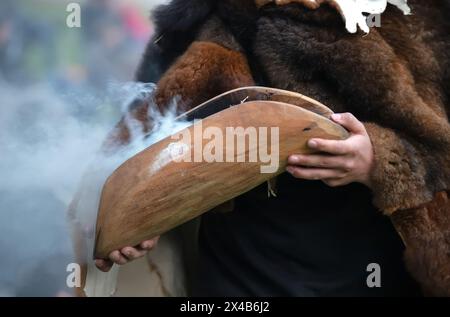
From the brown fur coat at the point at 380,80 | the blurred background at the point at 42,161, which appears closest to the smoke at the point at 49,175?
the blurred background at the point at 42,161

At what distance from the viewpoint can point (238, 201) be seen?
1109 millimetres

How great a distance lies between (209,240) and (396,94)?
463mm

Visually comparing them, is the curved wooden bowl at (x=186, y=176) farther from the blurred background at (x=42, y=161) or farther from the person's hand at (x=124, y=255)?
the blurred background at (x=42, y=161)

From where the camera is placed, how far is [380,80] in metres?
0.96

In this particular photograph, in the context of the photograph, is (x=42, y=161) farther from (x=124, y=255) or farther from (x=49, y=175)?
(x=124, y=255)

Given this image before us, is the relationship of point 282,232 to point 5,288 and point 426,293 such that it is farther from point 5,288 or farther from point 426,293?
point 5,288

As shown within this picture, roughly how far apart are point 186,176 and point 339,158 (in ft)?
0.82

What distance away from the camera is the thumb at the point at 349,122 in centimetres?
93

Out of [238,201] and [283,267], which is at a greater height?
[238,201]

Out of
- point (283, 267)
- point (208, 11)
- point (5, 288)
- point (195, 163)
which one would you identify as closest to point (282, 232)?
point (283, 267)

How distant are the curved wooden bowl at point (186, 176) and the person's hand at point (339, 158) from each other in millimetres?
13

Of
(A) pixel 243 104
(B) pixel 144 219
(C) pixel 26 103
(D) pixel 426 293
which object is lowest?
(D) pixel 426 293

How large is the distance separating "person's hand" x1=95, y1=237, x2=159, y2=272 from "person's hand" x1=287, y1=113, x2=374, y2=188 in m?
0.27

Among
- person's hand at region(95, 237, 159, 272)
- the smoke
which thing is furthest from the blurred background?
person's hand at region(95, 237, 159, 272)
